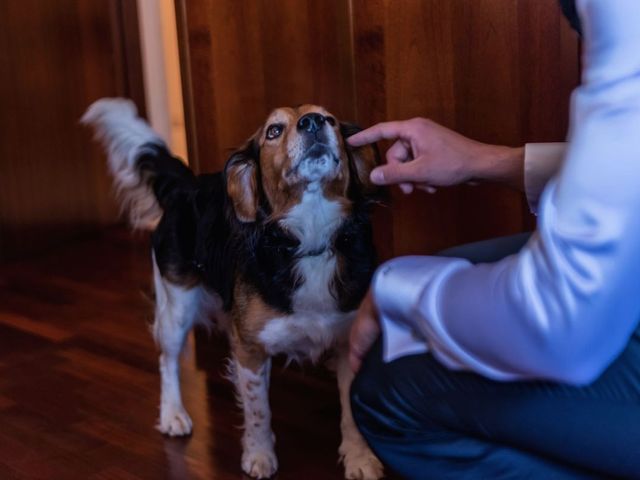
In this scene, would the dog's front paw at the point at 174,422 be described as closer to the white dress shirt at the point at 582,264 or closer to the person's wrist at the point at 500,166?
the person's wrist at the point at 500,166

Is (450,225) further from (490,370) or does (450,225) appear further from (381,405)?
(490,370)

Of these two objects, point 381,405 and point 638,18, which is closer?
point 638,18

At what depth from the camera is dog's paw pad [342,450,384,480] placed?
1.88 meters

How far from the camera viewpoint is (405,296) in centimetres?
91

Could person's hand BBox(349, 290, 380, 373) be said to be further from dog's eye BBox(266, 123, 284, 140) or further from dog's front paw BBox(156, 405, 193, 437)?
dog's front paw BBox(156, 405, 193, 437)

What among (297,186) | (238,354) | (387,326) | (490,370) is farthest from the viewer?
(238,354)

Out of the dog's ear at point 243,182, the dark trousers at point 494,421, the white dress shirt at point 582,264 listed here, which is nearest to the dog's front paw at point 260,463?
the dog's ear at point 243,182

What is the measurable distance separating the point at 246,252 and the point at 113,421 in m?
0.65

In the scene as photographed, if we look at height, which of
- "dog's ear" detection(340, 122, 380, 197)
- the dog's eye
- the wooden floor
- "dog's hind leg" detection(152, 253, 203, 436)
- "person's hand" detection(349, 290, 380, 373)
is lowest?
the wooden floor

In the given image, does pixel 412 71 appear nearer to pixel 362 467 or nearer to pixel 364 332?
pixel 362 467

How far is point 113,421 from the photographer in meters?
2.23

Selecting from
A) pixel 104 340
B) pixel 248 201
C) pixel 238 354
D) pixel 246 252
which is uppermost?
pixel 248 201

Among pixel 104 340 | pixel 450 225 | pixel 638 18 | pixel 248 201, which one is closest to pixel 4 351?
pixel 104 340

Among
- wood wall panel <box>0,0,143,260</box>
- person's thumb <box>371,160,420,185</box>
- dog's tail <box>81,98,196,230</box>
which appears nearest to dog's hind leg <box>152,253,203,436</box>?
dog's tail <box>81,98,196,230</box>
